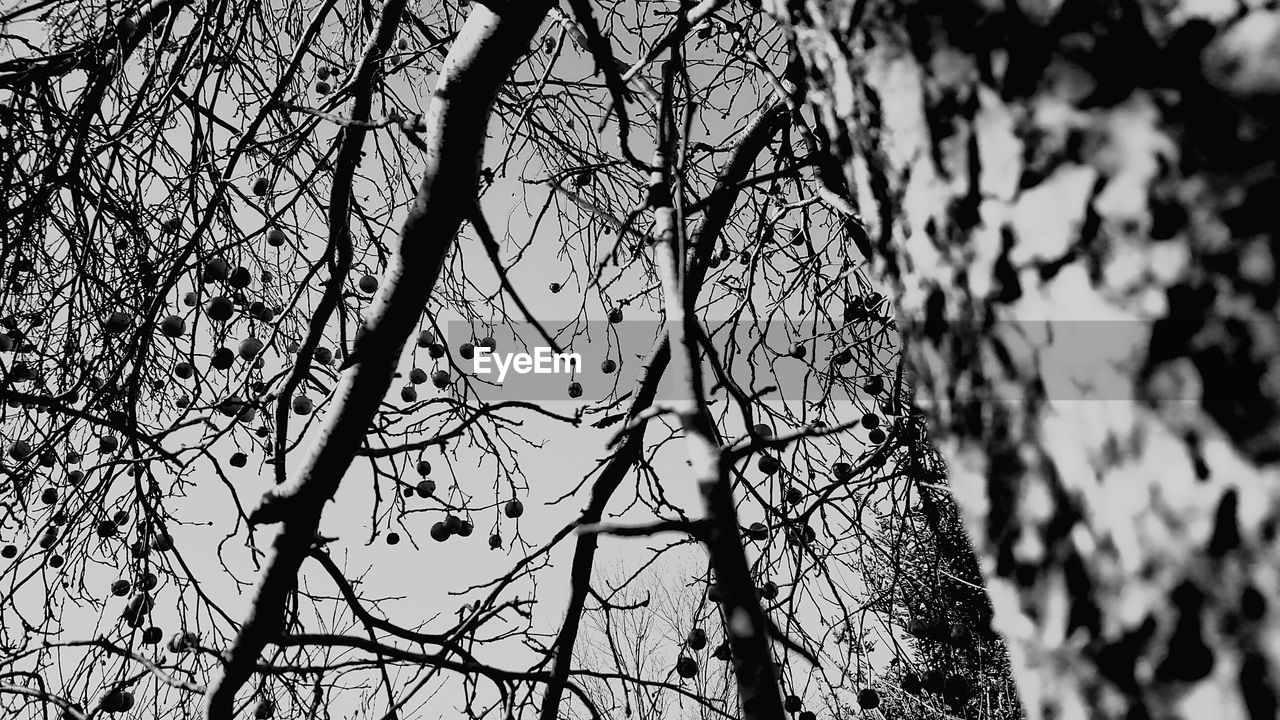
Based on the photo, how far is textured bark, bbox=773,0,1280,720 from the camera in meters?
0.43

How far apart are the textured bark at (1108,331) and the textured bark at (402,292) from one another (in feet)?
3.96

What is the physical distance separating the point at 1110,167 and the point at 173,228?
2.79 meters

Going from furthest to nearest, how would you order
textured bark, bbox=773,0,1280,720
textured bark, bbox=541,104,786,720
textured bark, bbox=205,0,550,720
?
textured bark, bbox=541,104,786,720 → textured bark, bbox=205,0,550,720 → textured bark, bbox=773,0,1280,720

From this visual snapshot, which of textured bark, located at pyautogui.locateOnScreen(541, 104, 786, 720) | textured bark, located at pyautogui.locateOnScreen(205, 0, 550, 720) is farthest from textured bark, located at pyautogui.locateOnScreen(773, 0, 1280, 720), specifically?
textured bark, located at pyautogui.locateOnScreen(541, 104, 786, 720)

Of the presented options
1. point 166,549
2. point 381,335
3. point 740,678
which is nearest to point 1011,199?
point 740,678

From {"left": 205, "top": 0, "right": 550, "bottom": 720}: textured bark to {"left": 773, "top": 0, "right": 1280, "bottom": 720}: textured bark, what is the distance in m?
1.21

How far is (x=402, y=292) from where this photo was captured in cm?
174

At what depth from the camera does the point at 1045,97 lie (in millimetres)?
535

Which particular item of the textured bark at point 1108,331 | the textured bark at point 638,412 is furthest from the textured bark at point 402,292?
the textured bark at point 1108,331

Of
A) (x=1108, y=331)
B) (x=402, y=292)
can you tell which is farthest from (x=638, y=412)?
(x=1108, y=331)

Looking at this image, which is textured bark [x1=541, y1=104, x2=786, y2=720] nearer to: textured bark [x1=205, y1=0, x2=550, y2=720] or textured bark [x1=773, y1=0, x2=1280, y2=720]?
textured bark [x1=205, y1=0, x2=550, y2=720]

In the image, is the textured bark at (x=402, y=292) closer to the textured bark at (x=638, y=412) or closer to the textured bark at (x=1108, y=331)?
the textured bark at (x=638, y=412)

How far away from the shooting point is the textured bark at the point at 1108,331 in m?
0.43

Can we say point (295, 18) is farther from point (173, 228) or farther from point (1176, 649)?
point (1176, 649)
